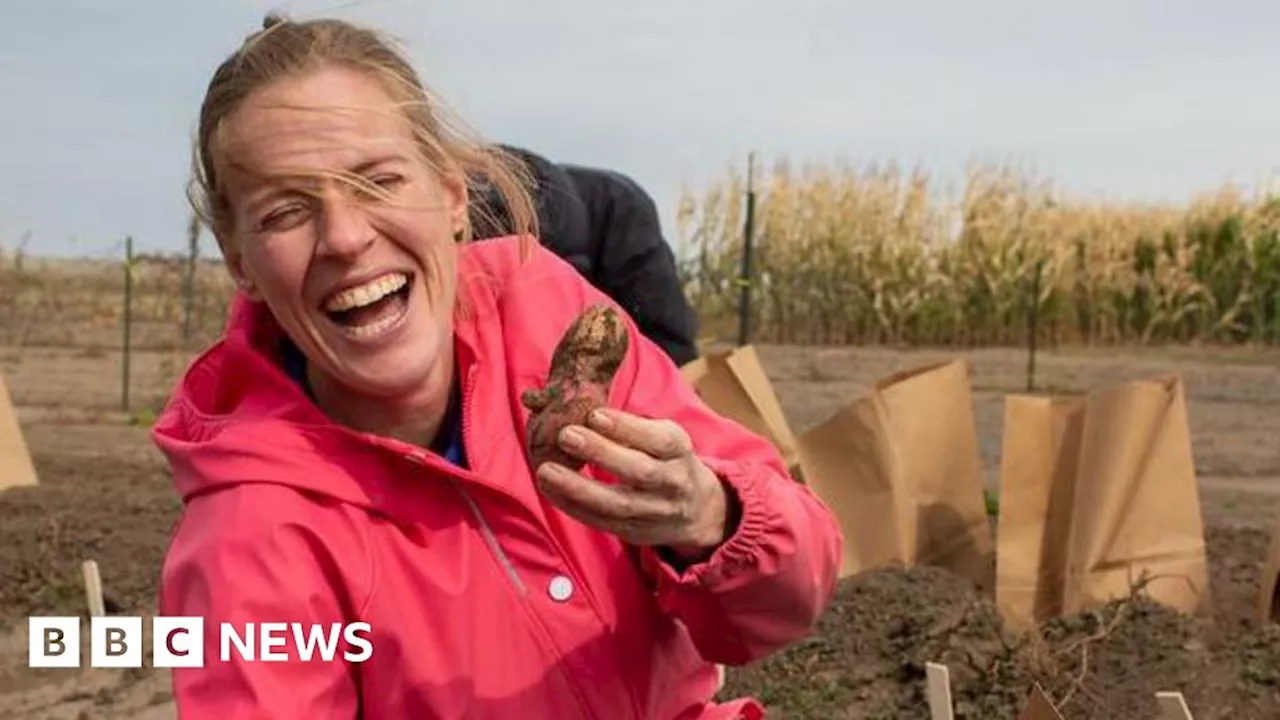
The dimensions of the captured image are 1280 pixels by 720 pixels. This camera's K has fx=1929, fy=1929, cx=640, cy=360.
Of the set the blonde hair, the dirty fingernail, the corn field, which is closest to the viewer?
the dirty fingernail

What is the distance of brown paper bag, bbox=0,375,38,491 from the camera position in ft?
→ 18.1

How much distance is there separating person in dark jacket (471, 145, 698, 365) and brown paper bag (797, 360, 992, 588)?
1.87ft

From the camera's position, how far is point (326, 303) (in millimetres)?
1898

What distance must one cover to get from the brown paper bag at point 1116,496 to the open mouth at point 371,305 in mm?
2899

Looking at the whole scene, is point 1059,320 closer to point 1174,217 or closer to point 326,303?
point 1174,217

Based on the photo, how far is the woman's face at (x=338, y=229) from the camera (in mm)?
1878

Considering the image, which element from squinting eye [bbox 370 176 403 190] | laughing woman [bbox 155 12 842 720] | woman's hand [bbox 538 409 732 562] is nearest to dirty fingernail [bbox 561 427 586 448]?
woman's hand [bbox 538 409 732 562]

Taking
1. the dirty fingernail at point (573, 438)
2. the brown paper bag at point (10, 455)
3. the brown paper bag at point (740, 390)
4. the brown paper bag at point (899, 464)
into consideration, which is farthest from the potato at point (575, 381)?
the brown paper bag at point (10, 455)

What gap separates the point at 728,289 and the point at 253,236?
14.5m

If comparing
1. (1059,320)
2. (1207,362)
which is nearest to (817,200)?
(1059,320)

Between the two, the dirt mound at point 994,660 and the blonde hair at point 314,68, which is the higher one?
the blonde hair at point 314,68

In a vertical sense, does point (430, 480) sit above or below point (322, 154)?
below

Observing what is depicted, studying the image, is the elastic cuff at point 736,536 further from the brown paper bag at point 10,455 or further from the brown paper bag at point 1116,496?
the brown paper bag at point 10,455

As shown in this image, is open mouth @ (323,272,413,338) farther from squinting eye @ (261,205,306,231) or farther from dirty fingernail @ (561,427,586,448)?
dirty fingernail @ (561,427,586,448)
